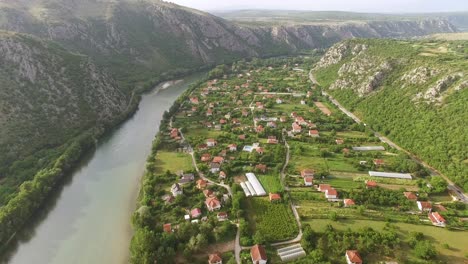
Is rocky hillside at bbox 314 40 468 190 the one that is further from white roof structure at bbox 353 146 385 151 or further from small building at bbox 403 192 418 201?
small building at bbox 403 192 418 201

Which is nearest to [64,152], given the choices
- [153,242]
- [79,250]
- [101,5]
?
[79,250]

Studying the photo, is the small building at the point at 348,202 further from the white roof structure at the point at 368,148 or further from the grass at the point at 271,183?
the white roof structure at the point at 368,148

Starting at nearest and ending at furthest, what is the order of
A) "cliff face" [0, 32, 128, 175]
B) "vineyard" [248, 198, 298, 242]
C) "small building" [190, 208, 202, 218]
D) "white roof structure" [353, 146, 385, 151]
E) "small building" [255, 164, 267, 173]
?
"vineyard" [248, 198, 298, 242] → "small building" [190, 208, 202, 218] → "small building" [255, 164, 267, 173] → "white roof structure" [353, 146, 385, 151] → "cliff face" [0, 32, 128, 175]

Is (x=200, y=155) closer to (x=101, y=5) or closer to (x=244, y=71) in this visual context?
(x=244, y=71)

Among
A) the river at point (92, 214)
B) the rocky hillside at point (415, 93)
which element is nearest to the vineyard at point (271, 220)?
the river at point (92, 214)

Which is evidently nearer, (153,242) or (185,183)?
(153,242)

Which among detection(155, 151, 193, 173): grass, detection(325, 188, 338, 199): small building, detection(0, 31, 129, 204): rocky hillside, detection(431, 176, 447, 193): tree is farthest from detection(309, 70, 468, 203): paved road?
detection(0, 31, 129, 204): rocky hillside
